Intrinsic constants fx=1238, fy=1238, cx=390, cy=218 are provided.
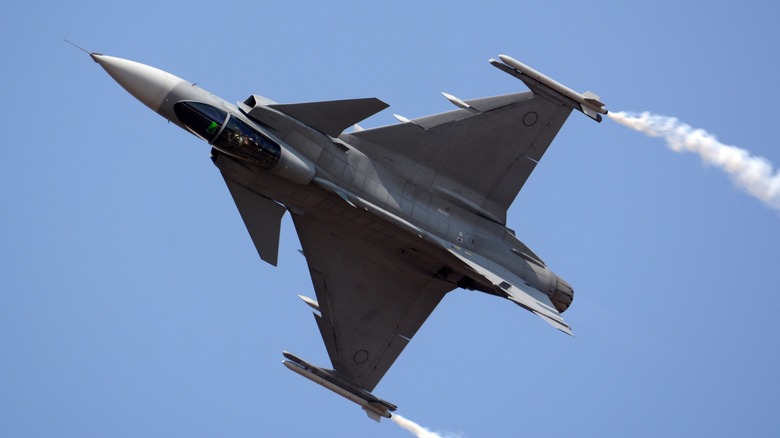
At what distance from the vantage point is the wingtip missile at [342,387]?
27281 millimetres

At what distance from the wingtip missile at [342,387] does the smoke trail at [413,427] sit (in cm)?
54

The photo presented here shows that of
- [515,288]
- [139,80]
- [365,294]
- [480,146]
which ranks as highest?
[480,146]

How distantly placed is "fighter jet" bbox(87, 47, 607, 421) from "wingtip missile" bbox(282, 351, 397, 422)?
27 mm

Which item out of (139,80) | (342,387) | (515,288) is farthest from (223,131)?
(342,387)

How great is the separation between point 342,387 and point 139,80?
862 centimetres

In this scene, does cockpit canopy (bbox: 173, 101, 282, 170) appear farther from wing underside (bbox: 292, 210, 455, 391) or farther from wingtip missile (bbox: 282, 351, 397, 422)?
wingtip missile (bbox: 282, 351, 397, 422)

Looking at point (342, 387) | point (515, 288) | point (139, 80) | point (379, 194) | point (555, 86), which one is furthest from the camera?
point (342, 387)

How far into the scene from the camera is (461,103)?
26141 millimetres

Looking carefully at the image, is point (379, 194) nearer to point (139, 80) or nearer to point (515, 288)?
point (515, 288)

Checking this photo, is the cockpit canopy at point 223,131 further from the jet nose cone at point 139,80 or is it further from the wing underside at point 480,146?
the wing underside at point 480,146

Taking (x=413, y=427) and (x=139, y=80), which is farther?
(x=413, y=427)

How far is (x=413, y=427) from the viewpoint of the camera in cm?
2838

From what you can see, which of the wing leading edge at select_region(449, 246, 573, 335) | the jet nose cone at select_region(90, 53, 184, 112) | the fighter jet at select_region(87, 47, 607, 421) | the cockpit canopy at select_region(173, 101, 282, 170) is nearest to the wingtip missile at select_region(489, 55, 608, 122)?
the fighter jet at select_region(87, 47, 607, 421)

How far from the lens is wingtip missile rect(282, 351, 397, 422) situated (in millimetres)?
27281
